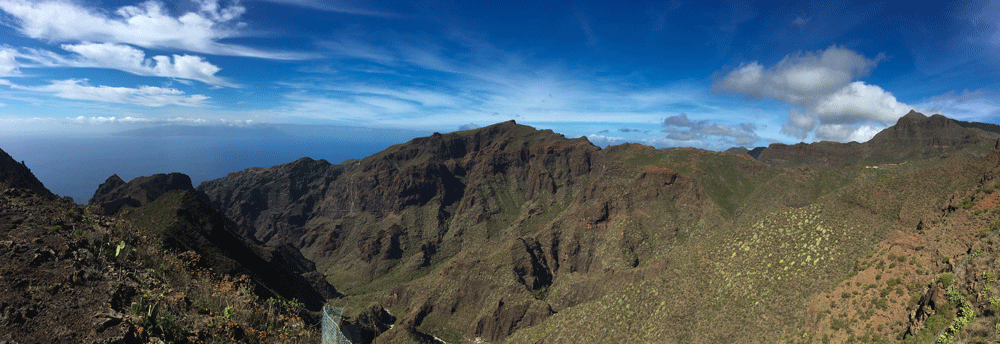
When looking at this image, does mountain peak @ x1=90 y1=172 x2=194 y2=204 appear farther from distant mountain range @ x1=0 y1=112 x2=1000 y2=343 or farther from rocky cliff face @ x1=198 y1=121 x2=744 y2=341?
rocky cliff face @ x1=198 y1=121 x2=744 y2=341

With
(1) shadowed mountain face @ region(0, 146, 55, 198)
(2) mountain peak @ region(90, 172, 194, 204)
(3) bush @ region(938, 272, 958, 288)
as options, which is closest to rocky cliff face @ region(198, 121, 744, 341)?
(2) mountain peak @ region(90, 172, 194, 204)

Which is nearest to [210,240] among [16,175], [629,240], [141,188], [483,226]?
[16,175]

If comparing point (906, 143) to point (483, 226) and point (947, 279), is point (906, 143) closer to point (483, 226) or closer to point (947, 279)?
point (483, 226)

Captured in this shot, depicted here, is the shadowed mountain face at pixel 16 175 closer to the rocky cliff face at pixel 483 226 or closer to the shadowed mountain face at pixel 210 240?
the shadowed mountain face at pixel 210 240

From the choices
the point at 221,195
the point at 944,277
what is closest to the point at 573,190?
the point at 944,277

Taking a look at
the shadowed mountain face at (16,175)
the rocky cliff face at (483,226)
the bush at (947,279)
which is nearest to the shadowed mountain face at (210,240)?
the shadowed mountain face at (16,175)

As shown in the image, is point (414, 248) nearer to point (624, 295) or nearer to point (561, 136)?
point (561, 136)
